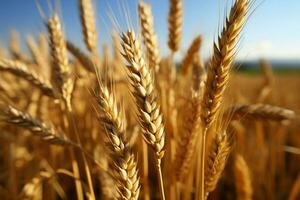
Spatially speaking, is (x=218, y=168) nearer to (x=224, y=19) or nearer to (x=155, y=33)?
(x=224, y=19)

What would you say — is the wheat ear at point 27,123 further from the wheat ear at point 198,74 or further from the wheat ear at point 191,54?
the wheat ear at point 191,54

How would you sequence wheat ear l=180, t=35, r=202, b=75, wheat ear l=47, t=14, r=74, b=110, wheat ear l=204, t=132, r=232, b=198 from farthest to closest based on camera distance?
1. wheat ear l=180, t=35, r=202, b=75
2. wheat ear l=47, t=14, r=74, b=110
3. wheat ear l=204, t=132, r=232, b=198

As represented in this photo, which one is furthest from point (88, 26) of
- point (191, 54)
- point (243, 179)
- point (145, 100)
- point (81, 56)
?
point (243, 179)

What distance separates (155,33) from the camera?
5.85 feet

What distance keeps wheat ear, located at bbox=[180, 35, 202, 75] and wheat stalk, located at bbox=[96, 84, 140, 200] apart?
1122 mm

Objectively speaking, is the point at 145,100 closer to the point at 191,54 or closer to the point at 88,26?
the point at 88,26

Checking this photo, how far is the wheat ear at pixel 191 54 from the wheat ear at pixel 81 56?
55cm

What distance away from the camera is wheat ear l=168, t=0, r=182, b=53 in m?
1.92

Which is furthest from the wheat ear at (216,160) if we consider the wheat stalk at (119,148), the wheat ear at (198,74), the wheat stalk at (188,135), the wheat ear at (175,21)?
the wheat ear at (175,21)

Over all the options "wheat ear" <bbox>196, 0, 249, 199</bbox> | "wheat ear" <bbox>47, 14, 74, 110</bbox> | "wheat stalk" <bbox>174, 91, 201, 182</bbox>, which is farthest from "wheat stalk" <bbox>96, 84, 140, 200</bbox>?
"wheat ear" <bbox>47, 14, 74, 110</bbox>

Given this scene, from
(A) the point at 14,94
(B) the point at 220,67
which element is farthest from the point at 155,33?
(A) the point at 14,94

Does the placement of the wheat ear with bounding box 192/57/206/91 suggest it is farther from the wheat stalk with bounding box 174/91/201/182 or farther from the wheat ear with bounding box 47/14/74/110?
the wheat ear with bounding box 47/14/74/110

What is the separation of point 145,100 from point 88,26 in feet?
3.19

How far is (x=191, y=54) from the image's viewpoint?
2090 millimetres
